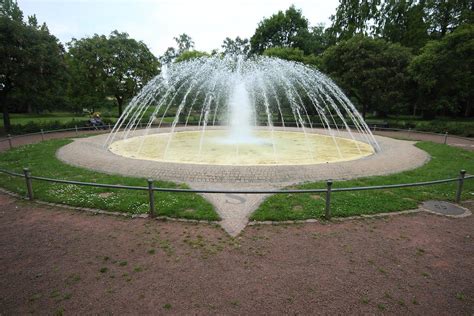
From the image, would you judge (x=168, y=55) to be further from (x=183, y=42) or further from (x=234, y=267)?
(x=234, y=267)

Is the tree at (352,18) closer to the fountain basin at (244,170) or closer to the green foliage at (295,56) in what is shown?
the green foliage at (295,56)

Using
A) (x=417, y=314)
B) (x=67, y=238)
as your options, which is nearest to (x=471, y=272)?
(x=417, y=314)

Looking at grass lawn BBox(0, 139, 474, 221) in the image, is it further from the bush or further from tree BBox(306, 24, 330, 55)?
tree BBox(306, 24, 330, 55)

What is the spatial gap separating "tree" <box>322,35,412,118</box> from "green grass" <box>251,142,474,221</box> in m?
24.2

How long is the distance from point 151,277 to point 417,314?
4.66m

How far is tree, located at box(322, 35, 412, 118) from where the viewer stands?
108ft

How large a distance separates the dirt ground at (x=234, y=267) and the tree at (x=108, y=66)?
31.3 m

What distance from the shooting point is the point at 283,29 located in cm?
6306

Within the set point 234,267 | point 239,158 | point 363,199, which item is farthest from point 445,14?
point 234,267

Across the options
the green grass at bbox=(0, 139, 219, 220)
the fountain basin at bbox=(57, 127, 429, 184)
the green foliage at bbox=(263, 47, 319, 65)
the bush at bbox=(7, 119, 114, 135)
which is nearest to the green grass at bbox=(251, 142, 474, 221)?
the fountain basin at bbox=(57, 127, 429, 184)

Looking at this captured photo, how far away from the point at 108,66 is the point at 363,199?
35557 millimetres

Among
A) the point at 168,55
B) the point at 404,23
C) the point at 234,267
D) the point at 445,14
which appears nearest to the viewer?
the point at 234,267

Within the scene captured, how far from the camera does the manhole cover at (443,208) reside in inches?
327

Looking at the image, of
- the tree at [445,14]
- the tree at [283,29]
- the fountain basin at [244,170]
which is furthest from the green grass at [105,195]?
the tree at [283,29]
